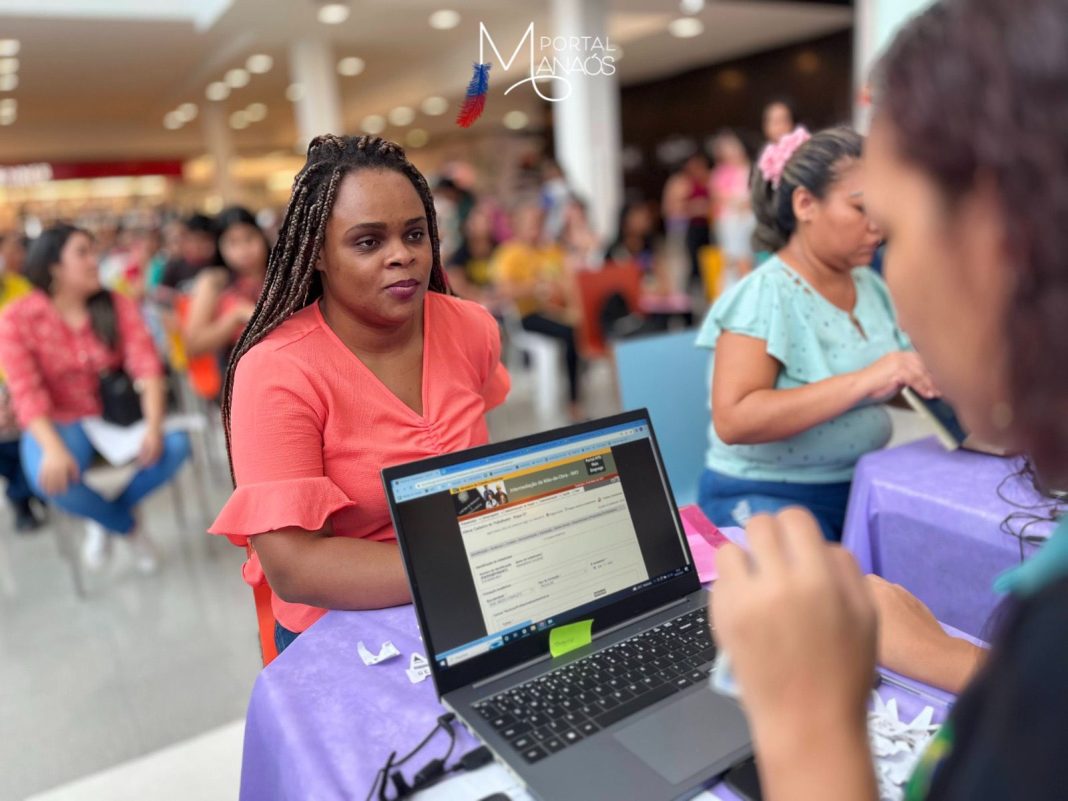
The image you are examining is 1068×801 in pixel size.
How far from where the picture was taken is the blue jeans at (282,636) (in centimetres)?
123

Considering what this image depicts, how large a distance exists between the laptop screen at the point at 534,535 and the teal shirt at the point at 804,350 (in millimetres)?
676

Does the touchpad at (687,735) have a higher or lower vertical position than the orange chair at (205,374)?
lower

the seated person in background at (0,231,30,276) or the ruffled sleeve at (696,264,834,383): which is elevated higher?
the seated person in background at (0,231,30,276)

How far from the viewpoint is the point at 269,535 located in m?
1.05

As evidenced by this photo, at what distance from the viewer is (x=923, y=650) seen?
31.6 inches

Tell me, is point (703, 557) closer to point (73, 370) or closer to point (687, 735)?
point (687, 735)

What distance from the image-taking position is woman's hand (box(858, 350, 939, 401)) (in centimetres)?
142

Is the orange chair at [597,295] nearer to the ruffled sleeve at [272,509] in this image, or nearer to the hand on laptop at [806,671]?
the ruffled sleeve at [272,509]

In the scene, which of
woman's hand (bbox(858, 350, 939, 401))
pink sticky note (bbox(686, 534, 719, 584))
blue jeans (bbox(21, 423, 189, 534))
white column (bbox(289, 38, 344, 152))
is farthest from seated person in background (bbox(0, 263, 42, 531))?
white column (bbox(289, 38, 344, 152))

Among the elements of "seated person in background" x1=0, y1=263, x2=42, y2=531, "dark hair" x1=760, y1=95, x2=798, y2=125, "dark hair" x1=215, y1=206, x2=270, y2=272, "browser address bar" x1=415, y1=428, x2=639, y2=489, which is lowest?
"seated person in background" x1=0, y1=263, x2=42, y2=531

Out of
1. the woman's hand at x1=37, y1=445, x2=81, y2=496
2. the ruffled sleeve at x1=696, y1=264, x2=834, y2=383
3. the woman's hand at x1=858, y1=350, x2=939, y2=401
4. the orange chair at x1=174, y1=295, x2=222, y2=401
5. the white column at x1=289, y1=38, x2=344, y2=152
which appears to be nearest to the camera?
the woman's hand at x1=858, y1=350, x2=939, y2=401

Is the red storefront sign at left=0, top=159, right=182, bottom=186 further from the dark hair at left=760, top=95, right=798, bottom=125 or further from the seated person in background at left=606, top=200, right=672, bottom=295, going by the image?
the seated person in background at left=606, top=200, right=672, bottom=295

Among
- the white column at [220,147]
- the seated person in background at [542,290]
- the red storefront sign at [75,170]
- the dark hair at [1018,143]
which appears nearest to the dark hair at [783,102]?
the seated person in background at [542,290]

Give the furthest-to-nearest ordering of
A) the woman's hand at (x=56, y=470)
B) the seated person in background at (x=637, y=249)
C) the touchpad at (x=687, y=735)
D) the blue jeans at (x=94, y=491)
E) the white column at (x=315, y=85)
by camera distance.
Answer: the white column at (x=315, y=85) < the seated person in background at (x=637, y=249) < the blue jeans at (x=94, y=491) < the woman's hand at (x=56, y=470) < the touchpad at (x=687, y=735)
